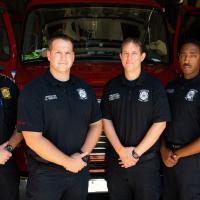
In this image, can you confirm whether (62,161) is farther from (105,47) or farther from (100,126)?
A: (105,47)

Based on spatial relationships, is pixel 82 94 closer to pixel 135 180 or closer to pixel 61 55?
pixel 61 55

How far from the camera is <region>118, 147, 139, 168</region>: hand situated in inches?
148

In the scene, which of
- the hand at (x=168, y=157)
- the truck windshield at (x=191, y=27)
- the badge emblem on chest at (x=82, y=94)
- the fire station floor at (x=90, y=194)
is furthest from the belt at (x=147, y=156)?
the truck windshield at (x=191, y=27)

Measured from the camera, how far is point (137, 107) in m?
3.79

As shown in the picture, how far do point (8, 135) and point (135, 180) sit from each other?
42.9 inches

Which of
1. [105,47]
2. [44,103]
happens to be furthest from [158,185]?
[105,47]

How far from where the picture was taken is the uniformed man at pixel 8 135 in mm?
3752

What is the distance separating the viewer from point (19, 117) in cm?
343

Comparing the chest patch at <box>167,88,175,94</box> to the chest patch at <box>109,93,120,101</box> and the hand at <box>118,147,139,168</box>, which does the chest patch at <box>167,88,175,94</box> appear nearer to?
the chest patch at <box>109,93,120,101</box>

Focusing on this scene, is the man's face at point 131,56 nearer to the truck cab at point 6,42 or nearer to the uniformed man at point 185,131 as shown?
the uniformed man at point 185,131

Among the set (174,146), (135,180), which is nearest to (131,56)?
(174,146)

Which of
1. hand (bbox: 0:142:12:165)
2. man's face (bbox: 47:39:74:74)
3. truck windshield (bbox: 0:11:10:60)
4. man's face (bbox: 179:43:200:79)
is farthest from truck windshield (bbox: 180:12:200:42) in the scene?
hand (bbox: 0:142:12:165)

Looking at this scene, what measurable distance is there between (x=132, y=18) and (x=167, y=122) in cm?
219

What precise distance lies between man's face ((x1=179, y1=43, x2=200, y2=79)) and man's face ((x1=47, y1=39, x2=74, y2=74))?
3.44ft
